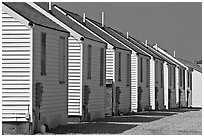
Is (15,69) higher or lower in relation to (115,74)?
lower

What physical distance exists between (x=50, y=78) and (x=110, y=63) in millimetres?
12806

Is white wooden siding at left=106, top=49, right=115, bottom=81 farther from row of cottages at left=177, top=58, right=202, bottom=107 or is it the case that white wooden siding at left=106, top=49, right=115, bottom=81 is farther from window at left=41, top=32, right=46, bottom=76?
row of cottages at left=177, top=58, right=202, bottom=107

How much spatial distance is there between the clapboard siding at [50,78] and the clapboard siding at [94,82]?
3910 mm

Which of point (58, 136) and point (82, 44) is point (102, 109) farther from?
point (58, 136)

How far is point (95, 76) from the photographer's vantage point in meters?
31.3

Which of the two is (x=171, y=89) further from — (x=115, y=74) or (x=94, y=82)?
(x=94, y=82)

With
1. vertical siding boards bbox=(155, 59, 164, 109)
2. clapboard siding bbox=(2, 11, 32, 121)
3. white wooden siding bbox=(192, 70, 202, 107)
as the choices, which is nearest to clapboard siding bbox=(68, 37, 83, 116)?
clapboard siding bbox=(2, 11, 32, 121)

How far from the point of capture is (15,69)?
21156 millimetres

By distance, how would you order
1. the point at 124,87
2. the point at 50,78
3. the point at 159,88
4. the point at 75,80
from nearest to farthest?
the point at 50,78
the point at 75,80
the point at 124,87
the point at 159,88

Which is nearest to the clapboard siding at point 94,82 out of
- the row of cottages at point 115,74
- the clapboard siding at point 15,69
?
the row of cottages at point 115,74

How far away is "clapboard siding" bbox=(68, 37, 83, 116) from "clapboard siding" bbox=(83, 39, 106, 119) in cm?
50

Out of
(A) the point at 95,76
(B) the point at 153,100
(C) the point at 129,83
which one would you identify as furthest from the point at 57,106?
(B) the point at 153,100

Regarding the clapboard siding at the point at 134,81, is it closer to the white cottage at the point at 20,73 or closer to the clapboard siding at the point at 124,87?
the clapboard siding at the point at 124,87

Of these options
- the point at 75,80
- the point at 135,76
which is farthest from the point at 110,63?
the point at 75,80
